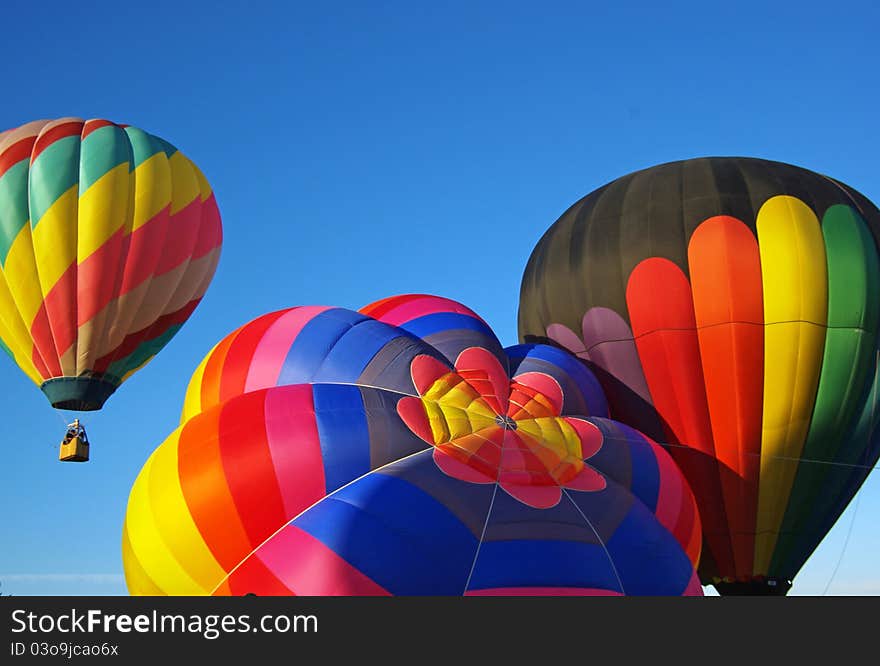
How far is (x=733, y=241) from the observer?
11.9 meters

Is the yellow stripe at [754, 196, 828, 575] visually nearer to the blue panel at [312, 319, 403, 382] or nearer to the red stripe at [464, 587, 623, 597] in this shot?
the red stripe at [464, 587, 623, 597]

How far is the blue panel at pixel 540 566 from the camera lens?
28.1 ft

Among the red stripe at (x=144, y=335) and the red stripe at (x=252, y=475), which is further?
the red stripe at (x=144, y=335)

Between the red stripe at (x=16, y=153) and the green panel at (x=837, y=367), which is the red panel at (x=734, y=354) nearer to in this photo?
the green panel at (x=837, y=367)

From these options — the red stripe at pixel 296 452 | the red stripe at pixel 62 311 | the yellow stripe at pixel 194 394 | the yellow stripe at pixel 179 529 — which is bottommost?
the yellow stripe at pixel 179 529

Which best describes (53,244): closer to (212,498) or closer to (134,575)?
(134,575)

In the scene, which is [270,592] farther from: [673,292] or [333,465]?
[673,292]

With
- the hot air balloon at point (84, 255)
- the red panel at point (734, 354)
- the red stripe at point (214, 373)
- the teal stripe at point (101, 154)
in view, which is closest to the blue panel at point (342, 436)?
the red stripe at point (214, 373)

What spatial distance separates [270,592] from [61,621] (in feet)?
7.45

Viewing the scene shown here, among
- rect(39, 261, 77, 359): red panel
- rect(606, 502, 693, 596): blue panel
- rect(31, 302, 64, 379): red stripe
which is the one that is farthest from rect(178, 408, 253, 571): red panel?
rect(31, 302, 64, 379): red stripe

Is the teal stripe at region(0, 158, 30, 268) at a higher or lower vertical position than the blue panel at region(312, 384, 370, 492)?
higher

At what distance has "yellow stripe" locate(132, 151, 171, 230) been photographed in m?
12.9

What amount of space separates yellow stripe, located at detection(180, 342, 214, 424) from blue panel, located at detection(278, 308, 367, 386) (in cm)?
86

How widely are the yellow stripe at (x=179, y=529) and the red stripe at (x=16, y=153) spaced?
5190 mm
